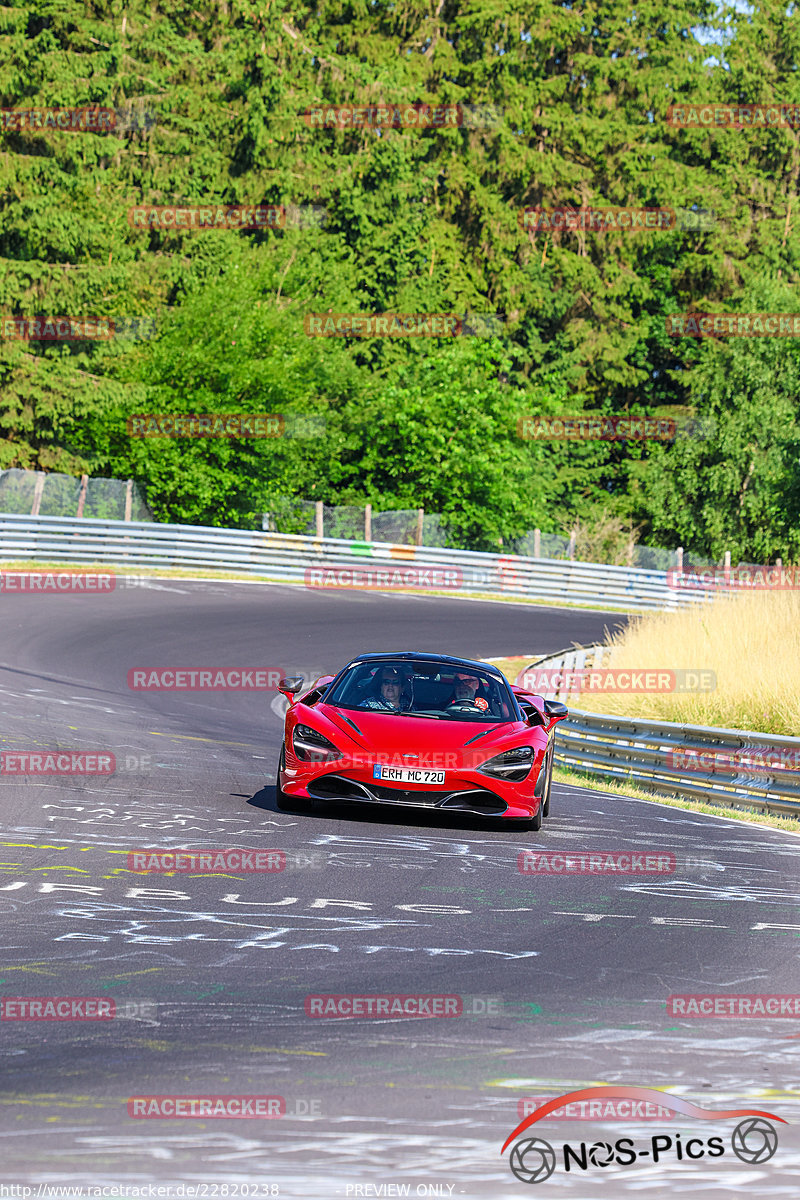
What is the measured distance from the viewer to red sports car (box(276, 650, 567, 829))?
1112 centimetres

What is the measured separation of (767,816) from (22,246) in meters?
34.1

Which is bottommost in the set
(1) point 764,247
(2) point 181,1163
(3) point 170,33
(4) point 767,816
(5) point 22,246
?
(4) point 767,816

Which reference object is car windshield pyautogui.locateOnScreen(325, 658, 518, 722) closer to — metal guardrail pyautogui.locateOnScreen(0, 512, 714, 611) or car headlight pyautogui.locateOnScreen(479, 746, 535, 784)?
car headlight pyautogui.locateOnScreen(479, 746, 535, 784)

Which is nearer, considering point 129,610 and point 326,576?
point 129,610

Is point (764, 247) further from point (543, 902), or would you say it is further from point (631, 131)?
point (543, 902)

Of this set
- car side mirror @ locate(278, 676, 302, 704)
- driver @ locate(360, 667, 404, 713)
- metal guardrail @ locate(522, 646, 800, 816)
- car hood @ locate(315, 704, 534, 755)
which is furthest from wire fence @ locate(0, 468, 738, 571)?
car hood @ locate(315, 704, 534, 755)

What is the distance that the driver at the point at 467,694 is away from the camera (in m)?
12.3

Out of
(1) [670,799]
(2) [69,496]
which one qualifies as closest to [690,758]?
(1) [670,799]

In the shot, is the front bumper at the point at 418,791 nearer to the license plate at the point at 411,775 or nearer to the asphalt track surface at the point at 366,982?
the license plate at the point at 411,775

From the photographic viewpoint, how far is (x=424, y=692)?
1312cm

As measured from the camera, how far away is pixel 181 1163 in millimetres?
4227

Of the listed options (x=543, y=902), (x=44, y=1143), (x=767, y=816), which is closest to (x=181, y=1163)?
(x=44, y=1143)

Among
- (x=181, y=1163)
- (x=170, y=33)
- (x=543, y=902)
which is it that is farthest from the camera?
(x=170, y=33)

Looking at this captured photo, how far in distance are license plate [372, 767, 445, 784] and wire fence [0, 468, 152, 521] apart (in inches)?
1002
